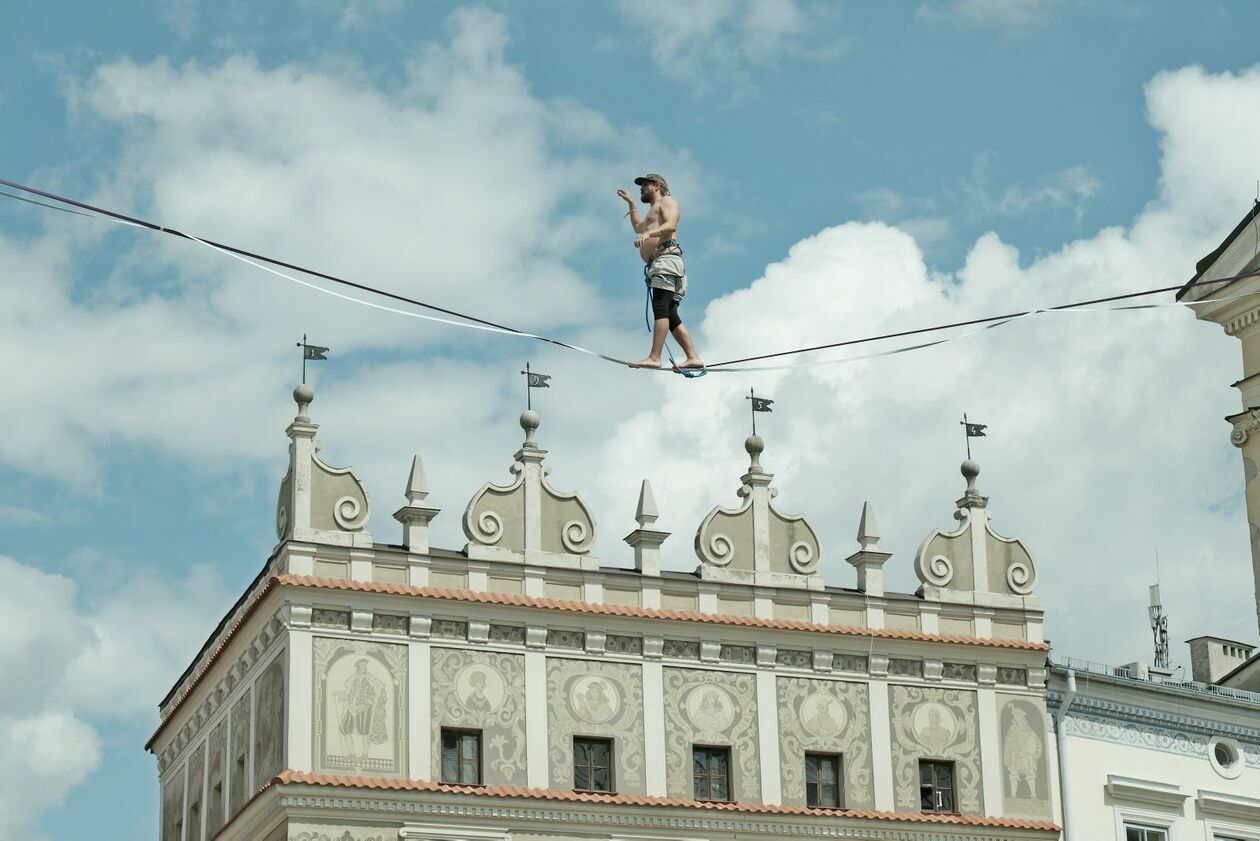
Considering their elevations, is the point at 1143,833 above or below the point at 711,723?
below

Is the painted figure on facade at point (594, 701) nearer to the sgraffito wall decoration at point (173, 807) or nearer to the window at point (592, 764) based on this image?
the window at point (592, 764)

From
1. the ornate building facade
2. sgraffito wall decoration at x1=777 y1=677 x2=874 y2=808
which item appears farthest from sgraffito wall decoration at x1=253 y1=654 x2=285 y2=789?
sgraffito wall decoration at x1=777 y1=677 x2=874 y2=808

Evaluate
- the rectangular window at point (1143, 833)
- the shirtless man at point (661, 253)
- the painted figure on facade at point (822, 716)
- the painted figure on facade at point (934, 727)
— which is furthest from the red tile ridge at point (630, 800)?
the shirtless man at point (661, 253)

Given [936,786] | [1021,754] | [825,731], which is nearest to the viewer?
[825,731]

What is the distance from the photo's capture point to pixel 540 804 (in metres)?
37.8

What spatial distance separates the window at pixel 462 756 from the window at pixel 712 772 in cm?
359

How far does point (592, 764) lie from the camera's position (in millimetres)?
38656

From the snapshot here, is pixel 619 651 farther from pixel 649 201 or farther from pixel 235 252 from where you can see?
pixel 235 252

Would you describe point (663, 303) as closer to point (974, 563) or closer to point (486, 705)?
point (486, 705)

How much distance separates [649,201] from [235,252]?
5159 mm

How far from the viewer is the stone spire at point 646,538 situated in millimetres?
40031

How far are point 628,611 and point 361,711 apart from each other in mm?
4609

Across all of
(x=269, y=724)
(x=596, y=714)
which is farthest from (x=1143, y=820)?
(x=269, y=724)

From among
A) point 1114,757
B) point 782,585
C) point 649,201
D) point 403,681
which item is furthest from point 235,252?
point 1114,757
